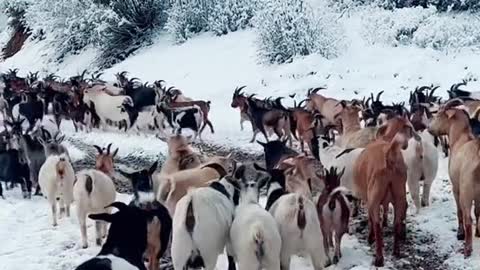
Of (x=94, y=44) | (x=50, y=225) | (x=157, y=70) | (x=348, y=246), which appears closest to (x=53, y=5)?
(x=94, y=44)

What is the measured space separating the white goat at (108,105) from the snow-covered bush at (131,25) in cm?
1215

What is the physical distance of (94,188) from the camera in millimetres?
8672

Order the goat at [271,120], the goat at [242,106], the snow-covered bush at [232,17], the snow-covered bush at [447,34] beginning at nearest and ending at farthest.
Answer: the goat at [271,120] < the goat at [242,106] < the snow-covered bush at [447,34] < the snow-covered bush at [232,17]

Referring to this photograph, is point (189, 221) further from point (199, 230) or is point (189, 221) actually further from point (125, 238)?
point (125, 238)

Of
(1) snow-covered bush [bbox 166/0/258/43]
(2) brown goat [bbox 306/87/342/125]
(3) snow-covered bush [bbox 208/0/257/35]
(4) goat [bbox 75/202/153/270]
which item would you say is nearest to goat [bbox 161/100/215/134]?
(2) brown goat [bbox 306/87/342/125]

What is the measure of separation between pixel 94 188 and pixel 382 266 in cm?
347

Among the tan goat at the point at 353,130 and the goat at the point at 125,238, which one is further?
the tan goat at the point at 353,130

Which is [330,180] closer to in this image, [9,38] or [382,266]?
[382,266]

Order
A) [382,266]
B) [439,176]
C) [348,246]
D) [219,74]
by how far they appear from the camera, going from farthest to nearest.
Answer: [219,74] → [439,176] → [348,246] → [382,266]

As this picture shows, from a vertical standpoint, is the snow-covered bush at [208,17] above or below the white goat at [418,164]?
above

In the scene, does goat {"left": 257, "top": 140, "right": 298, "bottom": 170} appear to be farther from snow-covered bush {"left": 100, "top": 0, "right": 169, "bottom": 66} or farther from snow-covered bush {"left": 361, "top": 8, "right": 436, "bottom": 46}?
snow-covered bush {"left": 100, "top": 0, "right": 169, "bottom": 66}

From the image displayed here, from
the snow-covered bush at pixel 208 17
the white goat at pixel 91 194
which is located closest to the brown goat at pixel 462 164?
the white goat at pixel 91 194

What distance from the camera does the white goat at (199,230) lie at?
6.84 meters

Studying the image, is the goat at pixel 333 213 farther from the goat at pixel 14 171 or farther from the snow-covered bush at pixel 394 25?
the snow-covered bush at pixel 394 25
